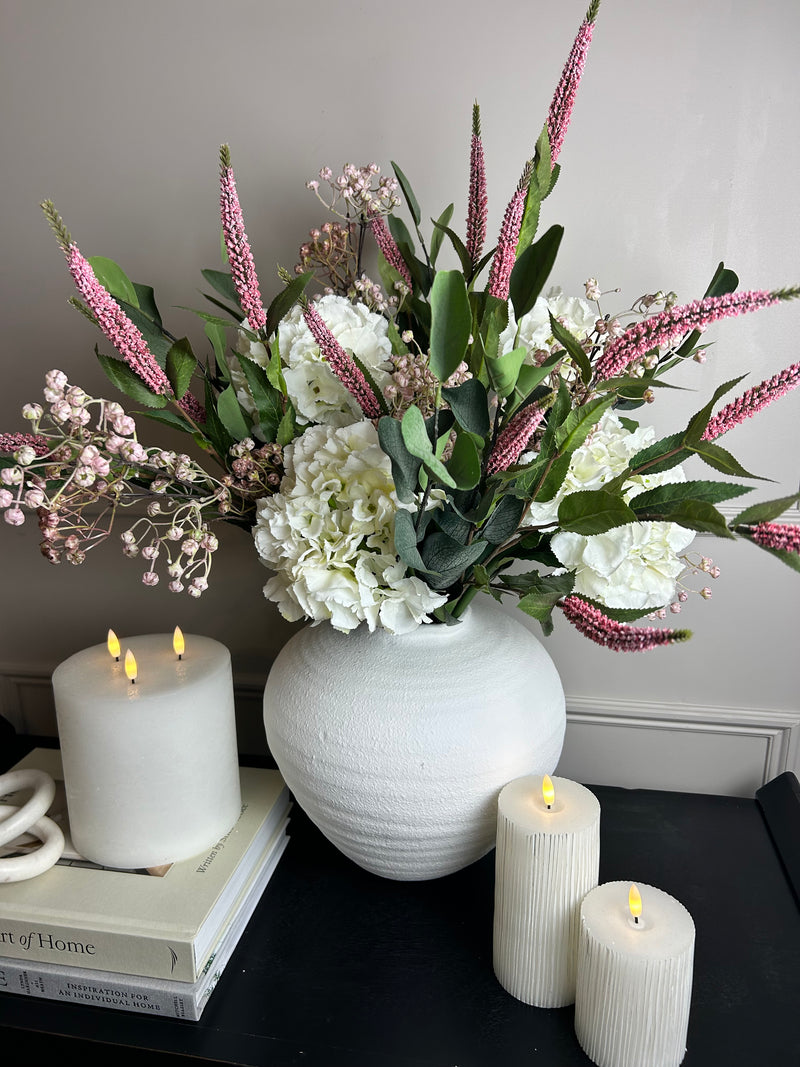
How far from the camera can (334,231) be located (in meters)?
0.83

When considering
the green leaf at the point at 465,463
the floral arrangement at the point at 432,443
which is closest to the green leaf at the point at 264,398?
the floral arrangement at the point at 432,443

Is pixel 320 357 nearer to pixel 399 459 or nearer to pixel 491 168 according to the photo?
pixel 399 459

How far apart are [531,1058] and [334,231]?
755mm

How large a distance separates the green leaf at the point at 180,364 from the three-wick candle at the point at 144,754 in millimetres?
267

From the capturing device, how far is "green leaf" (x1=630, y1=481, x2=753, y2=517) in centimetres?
58

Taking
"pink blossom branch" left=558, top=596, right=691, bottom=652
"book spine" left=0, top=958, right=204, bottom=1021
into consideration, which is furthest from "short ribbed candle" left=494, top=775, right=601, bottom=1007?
"book spine" left=0, top=958, right=204, bottom=1021

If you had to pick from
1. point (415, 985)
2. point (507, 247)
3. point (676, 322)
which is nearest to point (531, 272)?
point (507, 247)

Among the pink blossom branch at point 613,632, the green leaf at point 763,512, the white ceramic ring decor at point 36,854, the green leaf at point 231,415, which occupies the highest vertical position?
the green leaf at point 231,415

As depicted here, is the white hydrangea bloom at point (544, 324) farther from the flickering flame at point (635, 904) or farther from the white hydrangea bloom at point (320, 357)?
the flickering flame at point (635, 904)

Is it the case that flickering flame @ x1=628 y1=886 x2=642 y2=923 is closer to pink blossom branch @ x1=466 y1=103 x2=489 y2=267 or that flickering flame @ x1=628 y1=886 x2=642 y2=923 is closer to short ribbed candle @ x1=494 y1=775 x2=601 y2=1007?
short ribbed candle @ x1=494 y1=775 x2=601 y2=1007

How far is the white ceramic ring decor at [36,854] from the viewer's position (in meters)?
0.73

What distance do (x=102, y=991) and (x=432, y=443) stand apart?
54cm

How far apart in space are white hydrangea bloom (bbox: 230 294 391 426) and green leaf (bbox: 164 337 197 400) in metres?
0.07

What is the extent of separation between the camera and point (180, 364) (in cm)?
66
